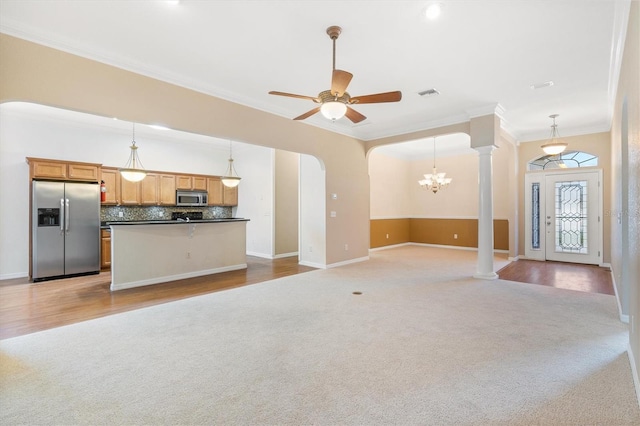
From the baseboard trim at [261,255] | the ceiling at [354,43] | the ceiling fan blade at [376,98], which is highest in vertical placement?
the ceiling at [354,43]

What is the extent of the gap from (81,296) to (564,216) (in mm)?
9642

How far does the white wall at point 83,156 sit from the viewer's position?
5559 millimetres

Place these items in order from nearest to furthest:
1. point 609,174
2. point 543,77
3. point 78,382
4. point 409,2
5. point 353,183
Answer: point 78,382, point 409,2, point 543,77, point 609,174, point 353,183

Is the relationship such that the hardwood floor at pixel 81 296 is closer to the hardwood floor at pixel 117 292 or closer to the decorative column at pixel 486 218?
the hardwood floor at pixel 117 292

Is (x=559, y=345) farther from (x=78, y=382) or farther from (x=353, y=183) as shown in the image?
(x=353, y=183)

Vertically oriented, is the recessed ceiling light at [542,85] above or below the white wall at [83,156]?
above

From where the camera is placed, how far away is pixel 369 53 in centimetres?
346

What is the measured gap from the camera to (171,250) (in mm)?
5457

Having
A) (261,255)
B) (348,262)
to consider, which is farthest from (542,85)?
(261,255)

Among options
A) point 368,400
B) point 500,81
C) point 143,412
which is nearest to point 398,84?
point 500,81

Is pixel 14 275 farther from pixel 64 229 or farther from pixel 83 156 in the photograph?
pixel 83 156

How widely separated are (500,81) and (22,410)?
232 inches

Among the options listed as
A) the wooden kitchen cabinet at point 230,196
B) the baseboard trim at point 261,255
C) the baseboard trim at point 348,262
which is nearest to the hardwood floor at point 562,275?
the baseboard trim at point 348,262

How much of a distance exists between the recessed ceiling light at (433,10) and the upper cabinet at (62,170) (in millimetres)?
6633
